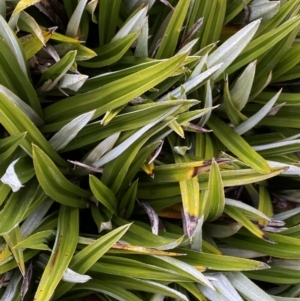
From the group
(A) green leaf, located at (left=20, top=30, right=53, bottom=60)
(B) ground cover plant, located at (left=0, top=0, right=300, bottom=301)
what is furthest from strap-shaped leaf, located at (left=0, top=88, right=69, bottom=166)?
(A) green leaf, located at (left=20, top=30, right=53, bottom=60)

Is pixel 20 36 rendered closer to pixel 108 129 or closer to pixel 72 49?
pixel 72 49

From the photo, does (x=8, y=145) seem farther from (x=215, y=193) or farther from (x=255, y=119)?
(x=255, y=119)

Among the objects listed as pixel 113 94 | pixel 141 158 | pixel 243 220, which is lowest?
pixel 243 220

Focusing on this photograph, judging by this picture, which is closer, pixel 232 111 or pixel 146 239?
pixel 146 239

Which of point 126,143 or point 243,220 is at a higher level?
point 126,143

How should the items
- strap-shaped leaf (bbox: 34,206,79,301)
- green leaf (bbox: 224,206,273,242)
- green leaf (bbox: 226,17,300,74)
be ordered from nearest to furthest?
strap-shaped leaf (bbox: 34,206,79,301)
green leaf (bbox: 224,206,273,242)
green leaf (bbox: 226,17,300,74)

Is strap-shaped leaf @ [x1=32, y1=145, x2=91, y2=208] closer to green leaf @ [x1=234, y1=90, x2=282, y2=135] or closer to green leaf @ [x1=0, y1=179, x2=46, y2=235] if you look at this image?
green leaf @ [x1=0, y1=179, x2=46, y2=235]

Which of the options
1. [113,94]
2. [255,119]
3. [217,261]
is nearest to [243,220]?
[217,261]
